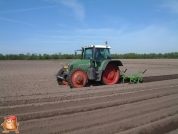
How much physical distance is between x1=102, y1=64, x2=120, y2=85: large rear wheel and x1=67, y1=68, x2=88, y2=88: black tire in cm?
129

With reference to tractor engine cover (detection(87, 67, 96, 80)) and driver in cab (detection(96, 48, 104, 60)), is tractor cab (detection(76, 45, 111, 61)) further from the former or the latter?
tractor engine cover (detection(87, 67, 96, 80))

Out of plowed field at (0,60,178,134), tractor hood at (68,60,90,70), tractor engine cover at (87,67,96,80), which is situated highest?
tractor hood at (68,60,90,70)

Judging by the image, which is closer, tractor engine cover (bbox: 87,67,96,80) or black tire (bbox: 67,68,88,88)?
black tire (bbox: 67,68,88,88)

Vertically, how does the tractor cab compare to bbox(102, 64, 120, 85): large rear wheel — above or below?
above

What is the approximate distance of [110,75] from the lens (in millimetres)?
9758

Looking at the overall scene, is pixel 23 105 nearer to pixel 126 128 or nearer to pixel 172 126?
pixel 126 128

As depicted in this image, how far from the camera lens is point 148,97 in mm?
7035

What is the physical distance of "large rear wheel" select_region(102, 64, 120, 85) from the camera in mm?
9583

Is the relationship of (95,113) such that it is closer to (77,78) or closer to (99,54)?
(77,78)

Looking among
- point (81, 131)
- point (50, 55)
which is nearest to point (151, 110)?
point (81, 131)

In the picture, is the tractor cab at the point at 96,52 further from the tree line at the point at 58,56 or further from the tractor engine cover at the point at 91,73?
the tree line at the point at 58,56

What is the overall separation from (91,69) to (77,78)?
2.36ft

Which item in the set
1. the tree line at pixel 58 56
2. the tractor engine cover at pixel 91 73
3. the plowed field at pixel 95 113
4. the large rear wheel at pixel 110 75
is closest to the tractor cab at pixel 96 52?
the large rear wheel at pixel 110 75

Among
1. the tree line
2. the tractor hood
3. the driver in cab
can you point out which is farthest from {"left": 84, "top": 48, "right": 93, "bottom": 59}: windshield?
the tree line
